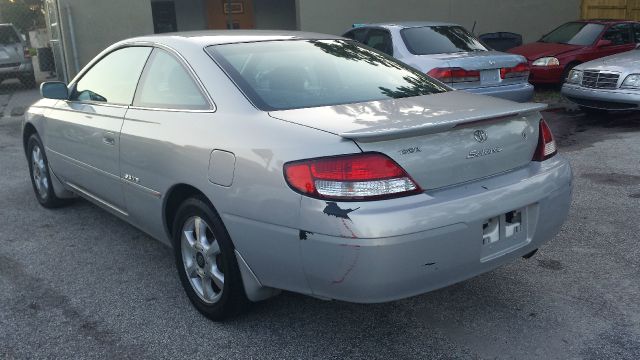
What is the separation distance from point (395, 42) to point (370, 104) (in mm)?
5173

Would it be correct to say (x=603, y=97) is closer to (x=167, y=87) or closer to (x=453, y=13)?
(x=167, y=87)

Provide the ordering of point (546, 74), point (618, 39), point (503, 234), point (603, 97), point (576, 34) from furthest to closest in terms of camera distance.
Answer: point (576, 34)
point (618, 39)
point (546, 74)
point (603, 97)
point (503, 234)

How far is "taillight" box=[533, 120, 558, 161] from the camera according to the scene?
317 cm

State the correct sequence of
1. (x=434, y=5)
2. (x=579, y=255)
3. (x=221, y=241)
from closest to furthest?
(x=221, y=241)
(x=579, y=255)
(x=434, y=5)

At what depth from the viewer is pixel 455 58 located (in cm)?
739

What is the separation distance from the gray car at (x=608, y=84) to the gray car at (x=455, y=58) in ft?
3.91

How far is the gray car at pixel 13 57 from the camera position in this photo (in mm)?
14992

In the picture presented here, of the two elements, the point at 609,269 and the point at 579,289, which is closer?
the point at 579,289

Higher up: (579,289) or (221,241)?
(221,241)

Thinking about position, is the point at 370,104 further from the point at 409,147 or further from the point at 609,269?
the point at 609,269

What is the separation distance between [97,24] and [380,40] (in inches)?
250

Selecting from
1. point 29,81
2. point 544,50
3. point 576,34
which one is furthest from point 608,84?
point 29,81

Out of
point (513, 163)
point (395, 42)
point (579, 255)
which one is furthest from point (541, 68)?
point (513, 163)

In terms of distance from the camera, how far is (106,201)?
416 centimetres
